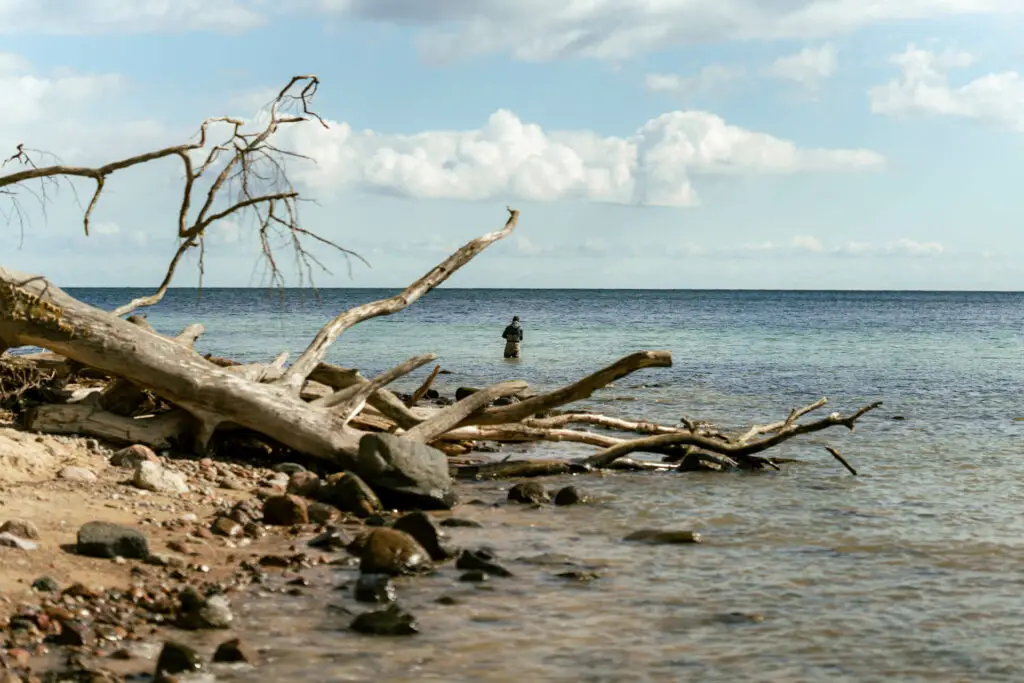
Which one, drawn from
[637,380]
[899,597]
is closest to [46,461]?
[899,597]

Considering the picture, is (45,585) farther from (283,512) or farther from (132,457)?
(132,457)

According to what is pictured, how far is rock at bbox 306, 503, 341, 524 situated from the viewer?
30.0 feet

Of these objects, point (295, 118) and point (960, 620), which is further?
point (295, 118)

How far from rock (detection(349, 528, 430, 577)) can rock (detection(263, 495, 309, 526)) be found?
131cm

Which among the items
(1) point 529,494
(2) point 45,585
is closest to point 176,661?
(2) point 45,585

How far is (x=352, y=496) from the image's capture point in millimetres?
9680

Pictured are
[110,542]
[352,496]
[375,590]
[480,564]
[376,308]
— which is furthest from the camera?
[376,308]

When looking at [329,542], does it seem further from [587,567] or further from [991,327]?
[991,327]

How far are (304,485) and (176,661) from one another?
4750mm

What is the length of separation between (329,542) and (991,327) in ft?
209

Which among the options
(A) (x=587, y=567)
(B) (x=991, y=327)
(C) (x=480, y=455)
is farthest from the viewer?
(B) (x=991, y=327)

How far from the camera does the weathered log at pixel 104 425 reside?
35.9 feet

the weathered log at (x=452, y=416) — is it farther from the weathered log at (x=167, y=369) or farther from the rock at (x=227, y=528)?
the rock at (x=227, y=528)

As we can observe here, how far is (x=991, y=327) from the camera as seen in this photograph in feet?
209
